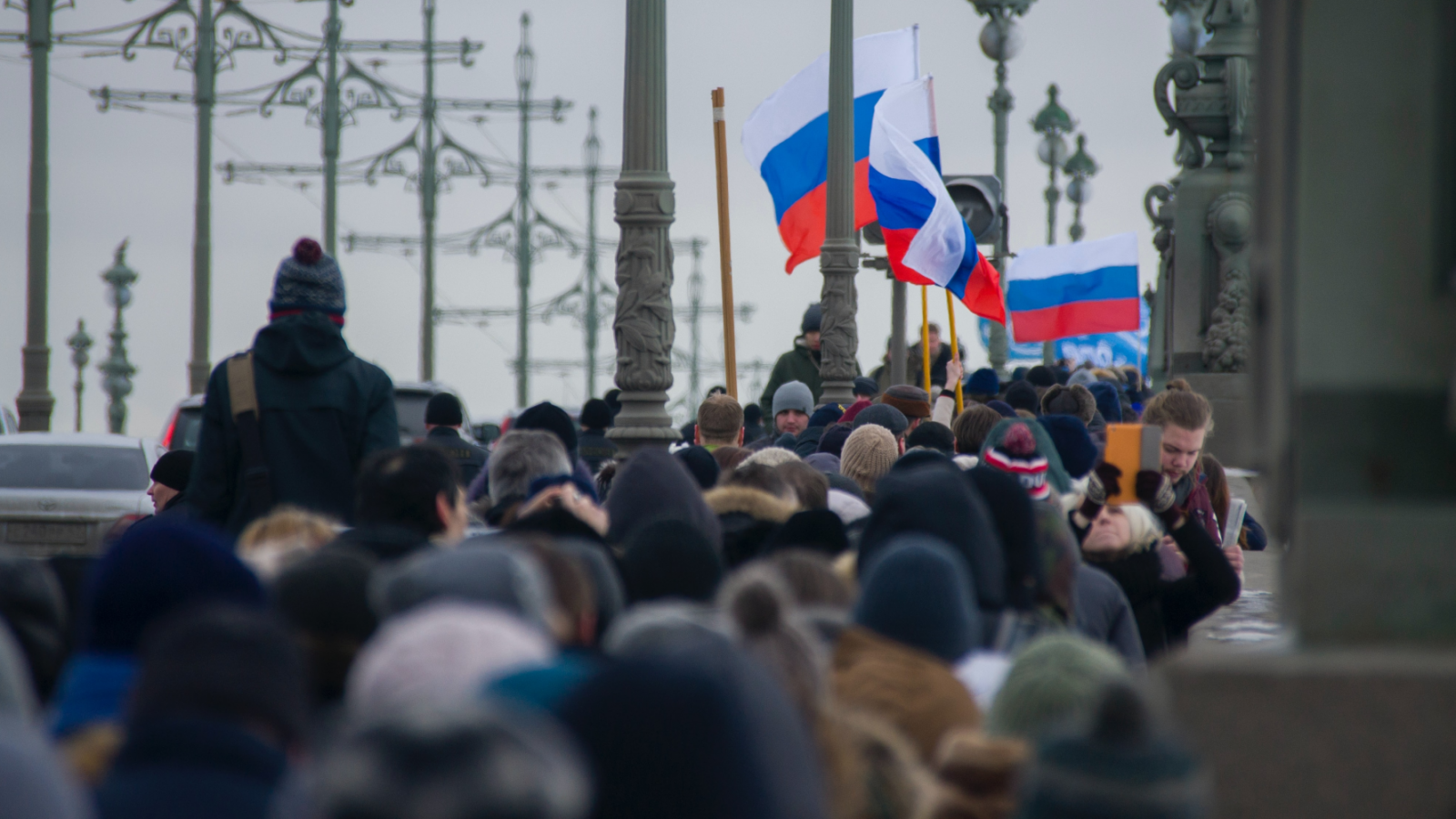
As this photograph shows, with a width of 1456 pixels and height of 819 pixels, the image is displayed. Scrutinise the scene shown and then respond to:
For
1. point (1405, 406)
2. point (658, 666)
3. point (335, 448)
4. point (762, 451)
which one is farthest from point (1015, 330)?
point (658, 666)

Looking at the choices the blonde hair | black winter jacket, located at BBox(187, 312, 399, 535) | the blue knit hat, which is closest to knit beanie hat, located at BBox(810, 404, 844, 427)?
black winter jacket, located at BBox(187, 312, 399, 535)

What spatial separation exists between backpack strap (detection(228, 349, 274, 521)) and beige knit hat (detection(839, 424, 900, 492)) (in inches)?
102

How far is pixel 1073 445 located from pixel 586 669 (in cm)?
492

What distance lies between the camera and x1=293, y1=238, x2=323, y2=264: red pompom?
6.41 m

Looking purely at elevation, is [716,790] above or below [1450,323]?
below

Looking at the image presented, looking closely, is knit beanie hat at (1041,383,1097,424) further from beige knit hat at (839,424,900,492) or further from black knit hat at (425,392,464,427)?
black knit hat at (425,392,464,427)

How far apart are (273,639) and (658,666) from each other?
0.58 metres

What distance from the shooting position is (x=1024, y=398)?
12.6 metres

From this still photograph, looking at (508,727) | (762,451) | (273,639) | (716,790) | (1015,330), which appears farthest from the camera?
(1015,330)

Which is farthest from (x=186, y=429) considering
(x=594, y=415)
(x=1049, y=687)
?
(x=1049, y=687)

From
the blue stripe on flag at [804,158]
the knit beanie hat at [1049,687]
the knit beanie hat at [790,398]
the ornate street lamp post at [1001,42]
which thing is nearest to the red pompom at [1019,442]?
the knit beanie hat at [1049,687]

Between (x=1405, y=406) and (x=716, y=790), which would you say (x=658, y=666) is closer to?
(x=716, y=790)

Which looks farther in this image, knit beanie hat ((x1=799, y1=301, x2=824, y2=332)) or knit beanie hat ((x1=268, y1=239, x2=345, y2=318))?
knit beanie hat ((x1=799, y1=301, x2=824, y2=332))

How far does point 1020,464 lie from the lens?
617 cm
